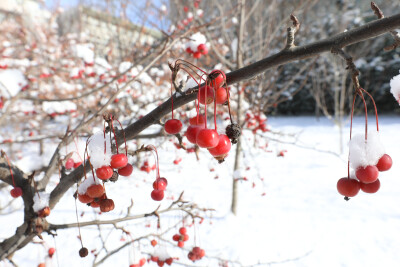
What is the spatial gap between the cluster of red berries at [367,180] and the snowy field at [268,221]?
186cm

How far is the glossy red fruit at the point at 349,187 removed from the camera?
89 cm

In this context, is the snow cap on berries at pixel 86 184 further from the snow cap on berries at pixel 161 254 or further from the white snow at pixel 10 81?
the white snow at pixel 10 81

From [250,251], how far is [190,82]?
320 centimetres

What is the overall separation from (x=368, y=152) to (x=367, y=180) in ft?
0.31

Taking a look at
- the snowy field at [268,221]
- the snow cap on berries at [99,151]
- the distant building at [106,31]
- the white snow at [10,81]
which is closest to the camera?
the snow cap on berries at [99,151]

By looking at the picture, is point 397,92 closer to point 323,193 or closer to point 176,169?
point 323,193

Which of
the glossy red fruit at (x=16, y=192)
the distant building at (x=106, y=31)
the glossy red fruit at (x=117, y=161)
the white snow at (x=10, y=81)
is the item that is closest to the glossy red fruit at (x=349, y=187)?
the glossy red fruit at (x=117, y=161)

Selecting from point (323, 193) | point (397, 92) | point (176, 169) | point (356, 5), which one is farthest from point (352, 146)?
point (356, 5)

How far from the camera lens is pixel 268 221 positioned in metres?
4.20

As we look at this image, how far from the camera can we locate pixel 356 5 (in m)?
11.5

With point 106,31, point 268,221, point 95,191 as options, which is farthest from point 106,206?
point 106,31

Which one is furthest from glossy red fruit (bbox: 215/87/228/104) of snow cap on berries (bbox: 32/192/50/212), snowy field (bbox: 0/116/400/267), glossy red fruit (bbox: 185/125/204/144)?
snowy field (bbox: 0/116/400/267)

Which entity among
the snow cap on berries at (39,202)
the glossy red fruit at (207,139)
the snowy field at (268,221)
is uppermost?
the glossy red fruit at (207,139)

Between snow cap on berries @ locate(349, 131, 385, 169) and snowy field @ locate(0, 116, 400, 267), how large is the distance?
6.38ft
